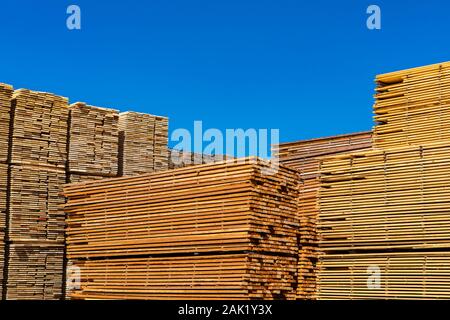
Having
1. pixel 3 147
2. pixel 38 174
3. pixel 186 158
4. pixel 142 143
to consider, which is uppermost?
pixel 186 158

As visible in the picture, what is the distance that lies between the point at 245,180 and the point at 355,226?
1.94 metres

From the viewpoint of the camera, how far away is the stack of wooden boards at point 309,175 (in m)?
13.1

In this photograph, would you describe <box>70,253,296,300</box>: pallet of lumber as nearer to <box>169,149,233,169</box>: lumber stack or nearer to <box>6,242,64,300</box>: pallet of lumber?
<box>6,242,64,300</box>: pallet of lumber

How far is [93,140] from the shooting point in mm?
15688

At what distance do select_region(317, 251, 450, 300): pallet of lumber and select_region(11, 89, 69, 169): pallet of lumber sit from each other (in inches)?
248

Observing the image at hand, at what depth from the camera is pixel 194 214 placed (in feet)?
41.2

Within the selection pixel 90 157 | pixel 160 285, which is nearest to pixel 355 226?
pixel 160 285

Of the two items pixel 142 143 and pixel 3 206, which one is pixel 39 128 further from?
pixel 142 143

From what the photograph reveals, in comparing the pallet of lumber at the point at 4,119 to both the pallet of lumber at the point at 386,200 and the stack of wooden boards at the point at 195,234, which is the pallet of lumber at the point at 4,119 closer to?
the stack of wooden boards at the point at 195,234

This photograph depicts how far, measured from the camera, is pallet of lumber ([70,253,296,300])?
38.8ft

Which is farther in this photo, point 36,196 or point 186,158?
point 186,158

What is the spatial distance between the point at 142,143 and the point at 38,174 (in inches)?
106

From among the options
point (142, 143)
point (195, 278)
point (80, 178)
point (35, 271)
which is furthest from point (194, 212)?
point (142, 143)
